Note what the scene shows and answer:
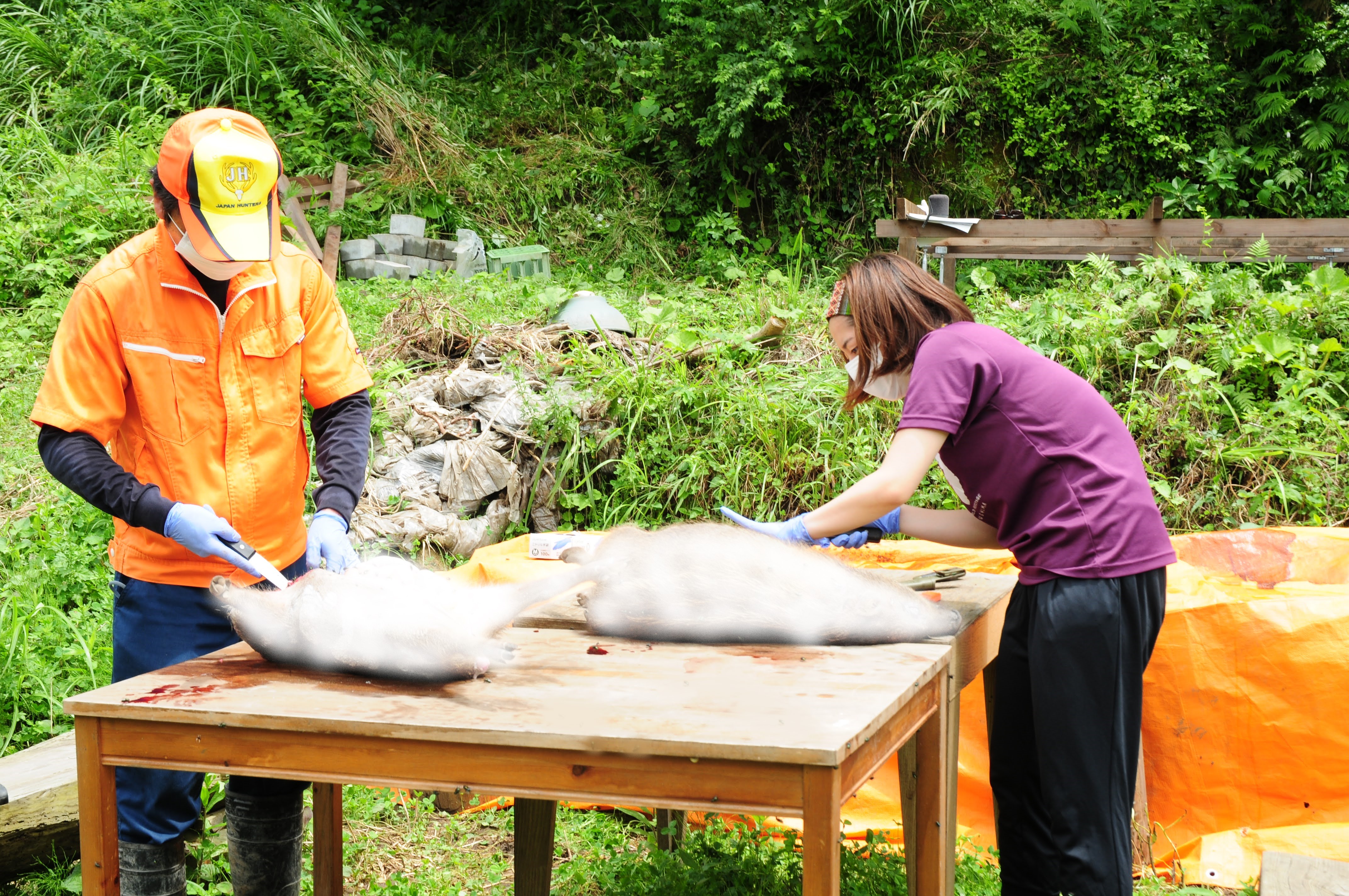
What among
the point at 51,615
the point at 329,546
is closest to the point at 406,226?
the point at 51,615

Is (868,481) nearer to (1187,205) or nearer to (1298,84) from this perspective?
(1187,205)

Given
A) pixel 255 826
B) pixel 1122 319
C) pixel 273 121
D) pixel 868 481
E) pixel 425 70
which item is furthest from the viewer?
pixel 425 70

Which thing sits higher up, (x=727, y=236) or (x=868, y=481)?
(x=727, y=236)

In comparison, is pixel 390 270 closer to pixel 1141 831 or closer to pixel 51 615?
pixel 51 615

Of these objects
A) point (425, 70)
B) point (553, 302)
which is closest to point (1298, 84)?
point (553, 302)

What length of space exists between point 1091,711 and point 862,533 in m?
0.73

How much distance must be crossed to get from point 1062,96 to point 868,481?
10420 mm

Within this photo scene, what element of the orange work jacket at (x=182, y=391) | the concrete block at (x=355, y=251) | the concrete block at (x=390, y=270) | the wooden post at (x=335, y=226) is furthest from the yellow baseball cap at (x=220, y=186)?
the concrete block at (x=355, y=251)

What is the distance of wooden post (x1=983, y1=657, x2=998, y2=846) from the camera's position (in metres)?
2.68

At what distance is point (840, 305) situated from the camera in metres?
2.67

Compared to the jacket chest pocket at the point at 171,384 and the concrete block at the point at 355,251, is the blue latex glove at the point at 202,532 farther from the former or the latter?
the concrete block at the point at 355,251

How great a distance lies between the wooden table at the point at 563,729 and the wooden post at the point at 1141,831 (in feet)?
5.03

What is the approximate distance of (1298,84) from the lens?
418 inches

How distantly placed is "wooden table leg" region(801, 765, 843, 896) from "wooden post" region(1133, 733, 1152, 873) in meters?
2.08
